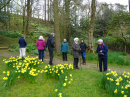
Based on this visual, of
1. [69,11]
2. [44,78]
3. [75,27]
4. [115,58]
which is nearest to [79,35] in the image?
[75,27]

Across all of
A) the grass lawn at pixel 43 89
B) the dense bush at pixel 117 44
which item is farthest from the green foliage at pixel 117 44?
the grass lawn at pixel 43 89

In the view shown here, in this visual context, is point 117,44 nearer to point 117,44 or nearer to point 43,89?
point 117,44

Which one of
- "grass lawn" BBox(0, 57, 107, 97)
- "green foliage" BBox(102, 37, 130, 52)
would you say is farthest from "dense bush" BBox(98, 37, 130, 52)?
"grass lawn" BBox(0, 57, 107, 97)

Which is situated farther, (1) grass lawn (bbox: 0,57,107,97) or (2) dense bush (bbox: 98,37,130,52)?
(2) dense bush (bbox: 98,37,130,52)

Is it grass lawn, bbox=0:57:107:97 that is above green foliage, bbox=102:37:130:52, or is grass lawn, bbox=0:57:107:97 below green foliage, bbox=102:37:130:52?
below

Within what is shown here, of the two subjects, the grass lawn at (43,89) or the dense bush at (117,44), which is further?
the dense bush at (117,44)

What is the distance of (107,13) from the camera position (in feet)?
63.4

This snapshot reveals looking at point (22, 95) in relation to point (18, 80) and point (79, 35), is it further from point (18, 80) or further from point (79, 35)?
point (79, 35)

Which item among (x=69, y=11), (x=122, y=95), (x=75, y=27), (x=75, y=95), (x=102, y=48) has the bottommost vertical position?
(x=75, y=95)

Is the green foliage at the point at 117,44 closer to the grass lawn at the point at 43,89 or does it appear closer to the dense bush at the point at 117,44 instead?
the dense bush at the point at 117,44

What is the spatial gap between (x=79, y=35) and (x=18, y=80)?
1108 cm

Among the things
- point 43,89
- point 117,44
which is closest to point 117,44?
point 117,44

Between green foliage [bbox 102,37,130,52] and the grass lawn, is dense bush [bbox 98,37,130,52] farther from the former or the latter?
the grass lawn

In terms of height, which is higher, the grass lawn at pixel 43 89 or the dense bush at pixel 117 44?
the dense bush at pixel 117 44
